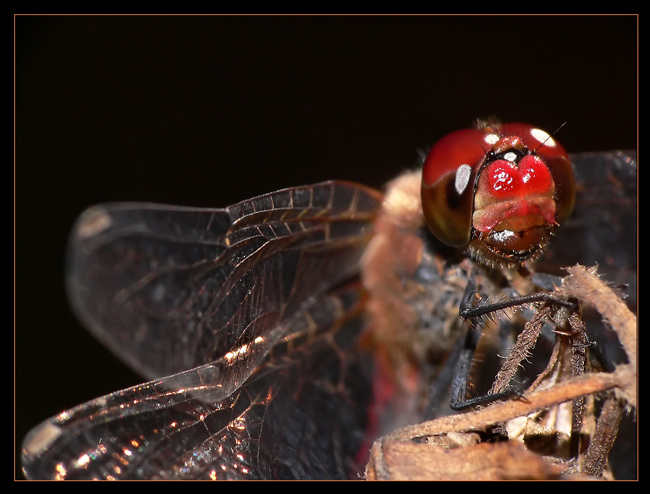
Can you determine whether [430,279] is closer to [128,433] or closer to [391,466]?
[391,466]

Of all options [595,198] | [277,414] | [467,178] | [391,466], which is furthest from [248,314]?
[595,198]

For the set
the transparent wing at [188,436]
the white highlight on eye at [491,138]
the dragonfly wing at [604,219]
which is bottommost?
the transparent wing at [188,436]

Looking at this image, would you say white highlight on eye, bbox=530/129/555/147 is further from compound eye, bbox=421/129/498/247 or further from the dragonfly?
compound eye, bbox=421/129/498/247

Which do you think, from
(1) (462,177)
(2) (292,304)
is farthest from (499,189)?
(2) (292,304)

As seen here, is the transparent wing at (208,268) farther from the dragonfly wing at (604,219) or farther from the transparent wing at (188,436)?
the dragonfly wing at (604,219)

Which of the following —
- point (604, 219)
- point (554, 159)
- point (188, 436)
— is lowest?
point (188, 436)

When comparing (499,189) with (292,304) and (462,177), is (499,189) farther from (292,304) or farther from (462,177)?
(292,304)

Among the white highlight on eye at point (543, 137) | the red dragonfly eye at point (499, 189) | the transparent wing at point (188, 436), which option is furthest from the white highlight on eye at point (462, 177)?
the transparent wing at point (188, 436)
